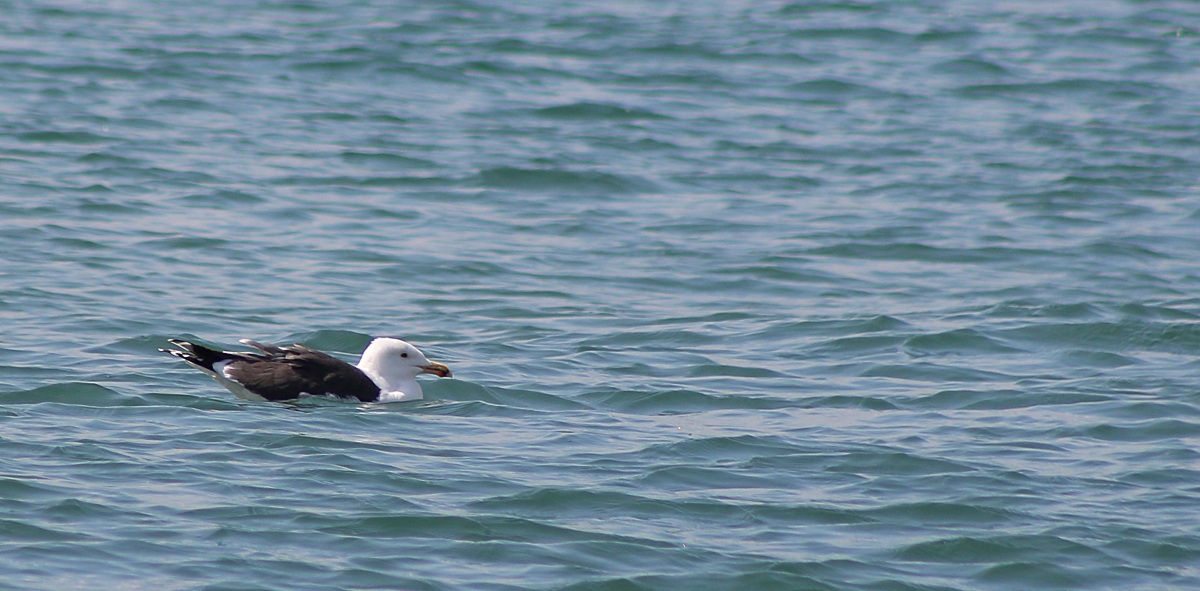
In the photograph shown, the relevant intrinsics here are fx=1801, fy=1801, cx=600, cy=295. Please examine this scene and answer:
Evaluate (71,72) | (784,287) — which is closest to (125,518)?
(784,287)

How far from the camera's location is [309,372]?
33.4 ft

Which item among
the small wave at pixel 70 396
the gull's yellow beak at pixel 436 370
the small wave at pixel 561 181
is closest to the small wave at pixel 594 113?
the small wave at pixel 561 181

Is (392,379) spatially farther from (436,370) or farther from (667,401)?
(667,401)

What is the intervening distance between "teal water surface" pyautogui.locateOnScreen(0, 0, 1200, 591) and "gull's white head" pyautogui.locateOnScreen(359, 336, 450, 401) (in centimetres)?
20

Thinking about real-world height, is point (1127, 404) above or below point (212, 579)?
below

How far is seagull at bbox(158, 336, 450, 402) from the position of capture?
395 inches

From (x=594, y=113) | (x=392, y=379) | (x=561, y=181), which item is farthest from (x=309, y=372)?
(x=594, y=113)

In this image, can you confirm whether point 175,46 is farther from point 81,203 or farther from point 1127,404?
point 1127,404

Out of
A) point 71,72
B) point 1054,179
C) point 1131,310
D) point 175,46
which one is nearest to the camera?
point 1131,310

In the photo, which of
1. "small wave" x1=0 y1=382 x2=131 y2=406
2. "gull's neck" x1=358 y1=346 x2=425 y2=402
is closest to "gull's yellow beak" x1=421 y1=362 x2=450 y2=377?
"gull's neck" x1=358 y1=346 x2=425 y2=402

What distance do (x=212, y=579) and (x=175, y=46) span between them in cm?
1651

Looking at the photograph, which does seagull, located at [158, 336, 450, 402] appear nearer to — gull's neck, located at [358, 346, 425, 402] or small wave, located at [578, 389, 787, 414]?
gull's neck, located at [358, 346, 425, 402]

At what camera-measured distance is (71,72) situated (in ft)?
68.0

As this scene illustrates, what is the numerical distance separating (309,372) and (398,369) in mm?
603
